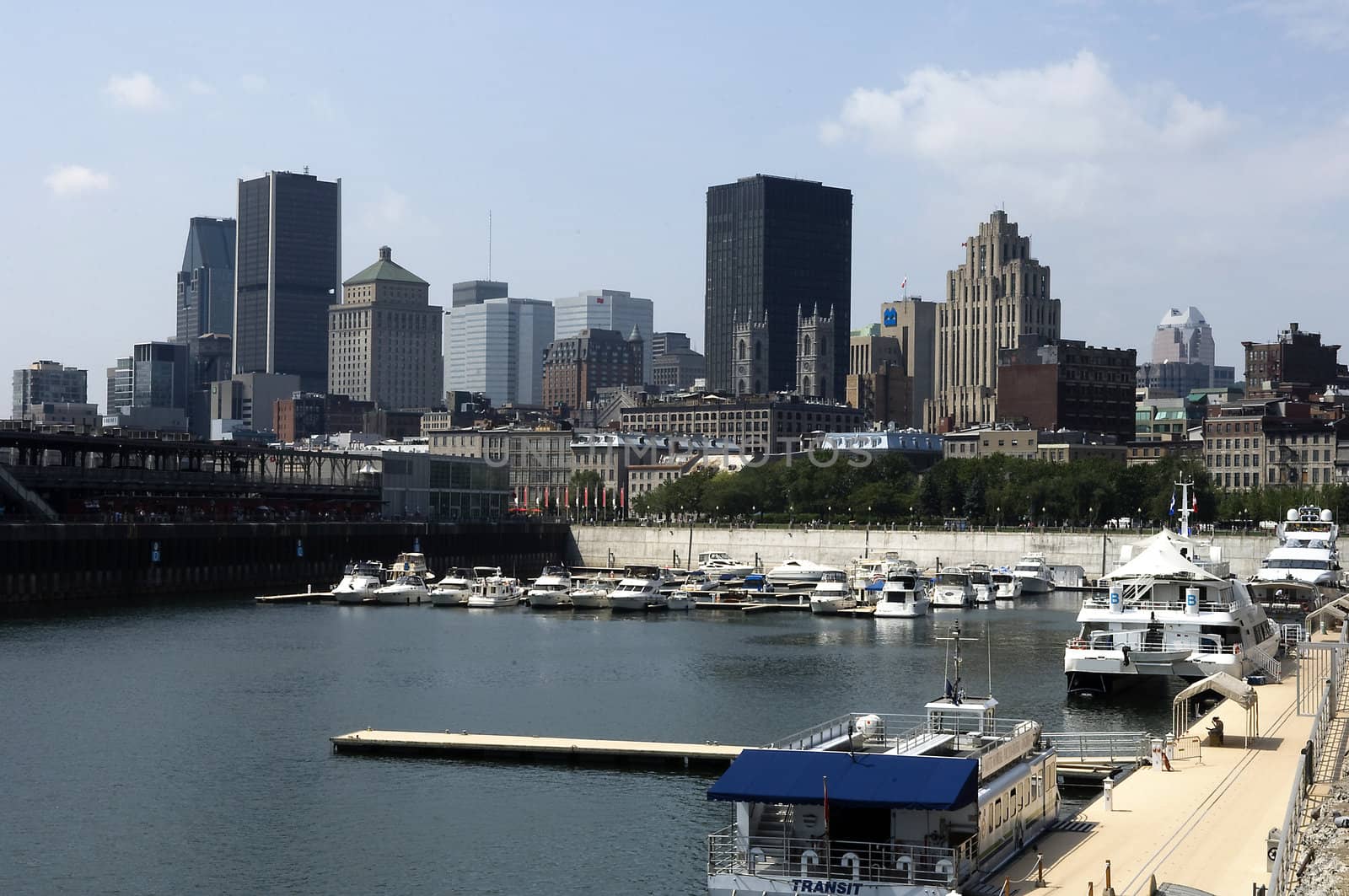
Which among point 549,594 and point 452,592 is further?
point 452,592

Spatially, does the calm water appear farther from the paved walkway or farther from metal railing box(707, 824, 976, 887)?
the paved walkway

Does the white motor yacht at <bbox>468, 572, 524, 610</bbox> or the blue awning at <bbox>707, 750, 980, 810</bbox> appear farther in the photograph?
the white motor yacht at <bbox>468, 572, 524, 610</bbox>

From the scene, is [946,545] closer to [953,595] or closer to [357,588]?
[953,595]

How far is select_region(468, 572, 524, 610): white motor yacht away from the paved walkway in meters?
89.2

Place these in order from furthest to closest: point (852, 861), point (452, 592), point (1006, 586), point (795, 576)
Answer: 1. point (795, 576)
2. point (1006, 586)
3. point (452, 592)
4. point (852, 861)

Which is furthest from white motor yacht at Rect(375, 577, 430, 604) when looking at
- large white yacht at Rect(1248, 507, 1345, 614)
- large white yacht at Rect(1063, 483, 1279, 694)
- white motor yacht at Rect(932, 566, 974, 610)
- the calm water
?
large white yacht at Rect(1063, 483, 1279, 694)

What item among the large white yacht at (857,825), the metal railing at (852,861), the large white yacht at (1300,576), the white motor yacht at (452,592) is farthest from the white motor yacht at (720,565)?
the metal railing at (852,861)

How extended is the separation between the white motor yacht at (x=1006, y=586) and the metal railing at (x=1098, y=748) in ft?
291

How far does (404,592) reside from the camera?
5615 inches

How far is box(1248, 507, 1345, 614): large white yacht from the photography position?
11888cm

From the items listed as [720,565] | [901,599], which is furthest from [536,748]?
[720,565]

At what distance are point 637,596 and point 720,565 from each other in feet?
140

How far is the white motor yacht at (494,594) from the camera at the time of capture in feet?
462

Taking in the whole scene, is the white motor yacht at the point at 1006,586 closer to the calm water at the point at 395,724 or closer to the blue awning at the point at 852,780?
the calm water at the point at 395,724
